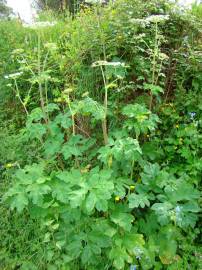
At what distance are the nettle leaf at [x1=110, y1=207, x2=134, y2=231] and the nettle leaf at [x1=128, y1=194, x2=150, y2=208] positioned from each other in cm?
10

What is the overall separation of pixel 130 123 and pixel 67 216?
843mm

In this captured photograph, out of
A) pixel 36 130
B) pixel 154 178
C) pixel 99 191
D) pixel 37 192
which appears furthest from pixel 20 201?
pixel 154 178

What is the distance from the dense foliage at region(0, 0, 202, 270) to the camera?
93.8 inches

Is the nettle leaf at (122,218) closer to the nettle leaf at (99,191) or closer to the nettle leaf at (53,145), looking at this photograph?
the nettle leaf at (99,191)

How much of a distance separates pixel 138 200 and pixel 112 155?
→ 1.30 ft

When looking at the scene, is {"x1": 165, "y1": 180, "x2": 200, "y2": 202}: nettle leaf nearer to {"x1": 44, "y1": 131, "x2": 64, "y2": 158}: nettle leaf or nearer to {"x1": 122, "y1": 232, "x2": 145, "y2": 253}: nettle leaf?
{"x1": 122, "y1": 232, "x2": 145, "y2": 253}: nettle leaf

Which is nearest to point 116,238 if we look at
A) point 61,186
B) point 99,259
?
point 99,259

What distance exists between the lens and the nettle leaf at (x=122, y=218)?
2363mm

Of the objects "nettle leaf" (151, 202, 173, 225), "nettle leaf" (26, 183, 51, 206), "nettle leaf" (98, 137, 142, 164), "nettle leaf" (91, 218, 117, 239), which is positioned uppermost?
"nettle leaf" (98, 137, 142, 164)

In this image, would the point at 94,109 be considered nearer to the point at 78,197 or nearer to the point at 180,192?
the point at 78,197

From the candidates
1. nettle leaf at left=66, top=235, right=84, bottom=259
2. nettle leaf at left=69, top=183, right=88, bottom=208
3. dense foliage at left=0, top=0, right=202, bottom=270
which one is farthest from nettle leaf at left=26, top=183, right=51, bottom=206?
nettle leaf at left=66, top=235, right=84, bottom=259

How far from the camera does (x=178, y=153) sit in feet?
9.81

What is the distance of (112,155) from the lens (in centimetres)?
261

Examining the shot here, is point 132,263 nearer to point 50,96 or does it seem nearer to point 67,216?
point 67,216
